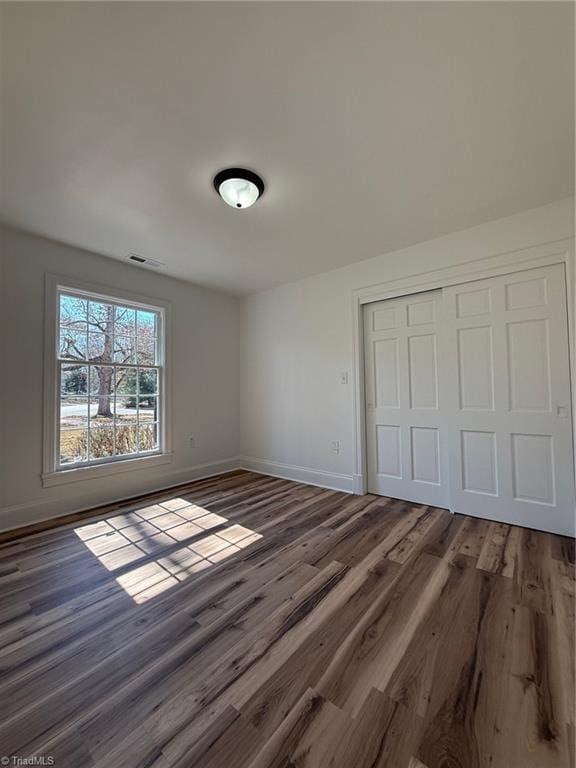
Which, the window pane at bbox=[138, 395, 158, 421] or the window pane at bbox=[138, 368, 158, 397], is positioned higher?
the window pane at bbox=[138, 368, 158, 397]

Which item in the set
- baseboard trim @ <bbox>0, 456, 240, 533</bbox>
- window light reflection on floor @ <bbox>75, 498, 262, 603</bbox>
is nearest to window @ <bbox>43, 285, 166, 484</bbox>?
baseboard trim @ <bbox>0, 456, 240, 533</bbox>

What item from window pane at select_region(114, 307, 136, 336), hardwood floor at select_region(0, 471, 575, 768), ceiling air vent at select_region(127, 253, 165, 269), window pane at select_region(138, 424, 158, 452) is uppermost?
ceiling air vent at select_region(127, 253, 165, 269)

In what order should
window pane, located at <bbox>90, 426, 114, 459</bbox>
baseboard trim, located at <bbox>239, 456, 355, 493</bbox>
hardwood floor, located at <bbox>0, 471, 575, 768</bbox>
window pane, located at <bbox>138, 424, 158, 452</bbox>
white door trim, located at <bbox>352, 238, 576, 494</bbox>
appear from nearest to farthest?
hardwood floor, located at <bbox>0, 471, 575, 768</bbox>, white door trim, located at <bbox>352, 238, 576, 494</bbox>, window pane, located at <bbox>90, 426, 114, 459</bbox>, baseboard trim, located at <bbox>239, 456, 355, 493</bbox>, window pane, located at <bbox>138, 424, 158, 452</bbox>

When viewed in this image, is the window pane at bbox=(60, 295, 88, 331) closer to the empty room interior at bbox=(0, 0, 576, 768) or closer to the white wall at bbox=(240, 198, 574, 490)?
the empty room interior at bbox=(0, 0, 576, 768)

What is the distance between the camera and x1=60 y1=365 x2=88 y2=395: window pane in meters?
3.14

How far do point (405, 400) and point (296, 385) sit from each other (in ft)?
4.69

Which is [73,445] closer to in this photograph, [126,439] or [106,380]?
[126,439]

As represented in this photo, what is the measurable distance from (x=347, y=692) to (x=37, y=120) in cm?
316

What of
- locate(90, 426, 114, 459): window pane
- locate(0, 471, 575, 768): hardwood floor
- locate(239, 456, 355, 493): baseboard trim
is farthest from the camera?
locate(239, 456, 355, 493): baseboard trim

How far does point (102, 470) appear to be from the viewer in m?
3.30

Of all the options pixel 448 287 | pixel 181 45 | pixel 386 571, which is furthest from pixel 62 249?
pixel 386 571

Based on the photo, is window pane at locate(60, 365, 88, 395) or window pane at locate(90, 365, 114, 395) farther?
window pane at locate(90, 365, 114, 395)

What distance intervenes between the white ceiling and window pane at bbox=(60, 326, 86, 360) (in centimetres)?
96

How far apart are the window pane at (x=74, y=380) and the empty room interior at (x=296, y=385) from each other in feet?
0.06
